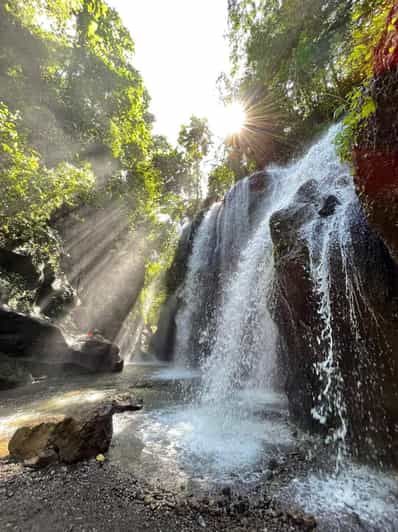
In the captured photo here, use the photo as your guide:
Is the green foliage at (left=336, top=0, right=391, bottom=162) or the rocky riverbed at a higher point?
the green foliage at (left=336, top=0, right=391, bottom=162)

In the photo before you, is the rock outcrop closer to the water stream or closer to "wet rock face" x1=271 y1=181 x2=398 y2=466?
the water stream

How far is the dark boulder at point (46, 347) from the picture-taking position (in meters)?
9.14

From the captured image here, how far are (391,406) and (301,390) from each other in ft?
5.25

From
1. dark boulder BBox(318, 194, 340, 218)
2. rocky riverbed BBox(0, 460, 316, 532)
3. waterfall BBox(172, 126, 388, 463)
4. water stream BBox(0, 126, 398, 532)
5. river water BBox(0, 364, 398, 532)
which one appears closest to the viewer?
rocky riverbed BBox(0, 460, 316, 532)

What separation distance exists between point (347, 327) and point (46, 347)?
11.1 m

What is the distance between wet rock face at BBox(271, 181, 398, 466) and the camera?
3260 millimetres

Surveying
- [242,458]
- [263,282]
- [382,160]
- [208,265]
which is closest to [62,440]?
[242,458]

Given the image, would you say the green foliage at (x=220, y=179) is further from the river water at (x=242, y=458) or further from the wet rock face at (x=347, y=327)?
the river water at (x=242, y=458)

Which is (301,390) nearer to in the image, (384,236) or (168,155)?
(384,236)

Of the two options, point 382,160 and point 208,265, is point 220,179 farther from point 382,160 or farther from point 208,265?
point 382,160

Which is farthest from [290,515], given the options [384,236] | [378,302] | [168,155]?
[168,155]

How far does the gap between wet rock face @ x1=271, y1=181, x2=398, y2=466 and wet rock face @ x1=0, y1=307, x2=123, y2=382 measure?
9251 millimetres

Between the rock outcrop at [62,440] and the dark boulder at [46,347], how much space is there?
763 cm

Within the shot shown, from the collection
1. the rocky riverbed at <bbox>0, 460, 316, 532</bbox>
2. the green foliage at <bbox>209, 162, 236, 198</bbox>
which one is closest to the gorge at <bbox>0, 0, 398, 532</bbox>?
the rocky riverbed at <bbox>0, 460, 316, 532</bbox>
